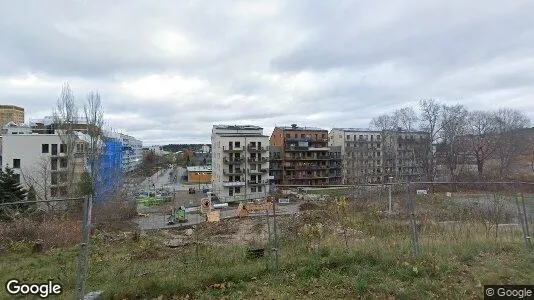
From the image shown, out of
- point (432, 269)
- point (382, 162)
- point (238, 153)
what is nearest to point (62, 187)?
point (238, 153)

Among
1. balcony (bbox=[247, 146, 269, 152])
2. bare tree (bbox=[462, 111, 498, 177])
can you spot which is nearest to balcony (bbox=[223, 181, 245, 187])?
balcony (bbox=[247, 146, 269, 152])

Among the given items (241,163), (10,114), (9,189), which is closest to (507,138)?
(241,163)

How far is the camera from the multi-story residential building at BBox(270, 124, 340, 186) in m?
77.8

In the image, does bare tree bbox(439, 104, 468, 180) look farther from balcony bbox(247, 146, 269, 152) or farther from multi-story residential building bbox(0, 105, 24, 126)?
multi-story residential building bbox(0, 105, 24, 126)

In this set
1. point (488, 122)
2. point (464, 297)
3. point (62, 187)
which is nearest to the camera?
point (464, 297)

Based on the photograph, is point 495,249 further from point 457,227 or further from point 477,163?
point 477,163

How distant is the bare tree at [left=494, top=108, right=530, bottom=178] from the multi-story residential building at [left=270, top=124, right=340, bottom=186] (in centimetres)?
3254

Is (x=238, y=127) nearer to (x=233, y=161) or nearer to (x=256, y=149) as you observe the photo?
(x=256, y=149)

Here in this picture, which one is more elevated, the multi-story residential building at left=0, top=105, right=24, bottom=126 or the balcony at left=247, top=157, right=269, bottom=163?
the multi-story residential building at left=0, top=105, right=24, bottom=126

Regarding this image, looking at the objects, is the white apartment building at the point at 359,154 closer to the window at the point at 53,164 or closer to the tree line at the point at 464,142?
the tree line at the point at 464,142

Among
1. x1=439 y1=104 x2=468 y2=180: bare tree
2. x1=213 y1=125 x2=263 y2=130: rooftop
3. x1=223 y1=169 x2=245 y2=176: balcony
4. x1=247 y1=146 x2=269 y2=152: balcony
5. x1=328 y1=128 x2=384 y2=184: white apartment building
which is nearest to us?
x1=439 y1=104 x2=468 y2=180: bare tree

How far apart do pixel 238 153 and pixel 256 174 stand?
556 centimetres

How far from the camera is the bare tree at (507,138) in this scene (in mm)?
58094

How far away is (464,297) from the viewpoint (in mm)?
4969
